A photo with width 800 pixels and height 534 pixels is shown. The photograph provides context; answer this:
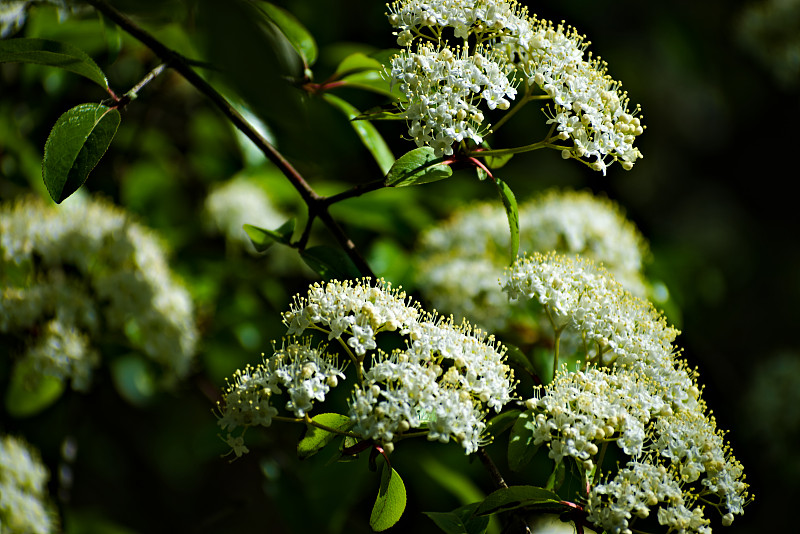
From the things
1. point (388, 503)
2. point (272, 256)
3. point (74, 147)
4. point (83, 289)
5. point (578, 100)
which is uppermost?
point (578, 100)

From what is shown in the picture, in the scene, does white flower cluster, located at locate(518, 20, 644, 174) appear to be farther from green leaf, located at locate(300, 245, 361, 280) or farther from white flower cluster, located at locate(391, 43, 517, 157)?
green leaf, located at locate(300, 245, 361, 280)

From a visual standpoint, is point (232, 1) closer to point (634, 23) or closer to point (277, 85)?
point (277, 85)

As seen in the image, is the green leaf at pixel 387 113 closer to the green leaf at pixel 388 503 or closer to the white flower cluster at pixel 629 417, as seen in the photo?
the white flower cluster at pixel 629 417

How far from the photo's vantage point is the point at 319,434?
136 centimetres

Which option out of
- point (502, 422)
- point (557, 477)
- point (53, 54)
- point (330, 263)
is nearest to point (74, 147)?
point (53, 54)

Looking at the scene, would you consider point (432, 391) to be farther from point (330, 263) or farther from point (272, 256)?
point (272, 256)

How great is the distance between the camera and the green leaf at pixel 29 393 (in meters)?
2.41

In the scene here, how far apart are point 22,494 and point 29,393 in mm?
372

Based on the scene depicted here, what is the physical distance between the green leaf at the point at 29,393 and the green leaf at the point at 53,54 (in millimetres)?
1214

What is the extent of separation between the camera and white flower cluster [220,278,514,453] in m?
1.30

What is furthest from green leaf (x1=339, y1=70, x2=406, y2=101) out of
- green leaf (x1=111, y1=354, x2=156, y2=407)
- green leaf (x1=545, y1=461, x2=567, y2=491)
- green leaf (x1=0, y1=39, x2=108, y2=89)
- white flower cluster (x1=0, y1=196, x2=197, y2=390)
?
green leaf (x1=111, y1=354, x2=156, y2=407)

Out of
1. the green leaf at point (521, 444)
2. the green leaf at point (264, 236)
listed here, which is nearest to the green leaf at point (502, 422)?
the green leaf at point (521, 444)

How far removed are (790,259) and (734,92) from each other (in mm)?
1641

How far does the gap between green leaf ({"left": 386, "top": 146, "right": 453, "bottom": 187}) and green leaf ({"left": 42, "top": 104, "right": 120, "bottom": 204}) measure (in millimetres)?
565
